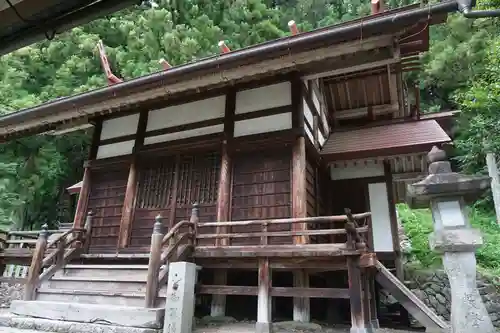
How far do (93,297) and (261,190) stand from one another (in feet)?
11.8

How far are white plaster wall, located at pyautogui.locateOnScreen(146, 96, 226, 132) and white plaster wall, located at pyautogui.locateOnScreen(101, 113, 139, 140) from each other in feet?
1.59

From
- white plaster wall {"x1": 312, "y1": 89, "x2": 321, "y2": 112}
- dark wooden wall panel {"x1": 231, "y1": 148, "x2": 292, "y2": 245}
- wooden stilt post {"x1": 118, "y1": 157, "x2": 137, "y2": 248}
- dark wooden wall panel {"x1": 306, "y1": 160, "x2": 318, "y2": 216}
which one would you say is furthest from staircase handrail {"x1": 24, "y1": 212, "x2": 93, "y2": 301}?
white plaster wall {"x1": 312, "y1": 89, "x2": 321, "y2": 112}

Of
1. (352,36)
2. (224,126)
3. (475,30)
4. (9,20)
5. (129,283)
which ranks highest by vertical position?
(475,30)

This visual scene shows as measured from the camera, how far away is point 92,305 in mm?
5508

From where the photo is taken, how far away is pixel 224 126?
7980 mm

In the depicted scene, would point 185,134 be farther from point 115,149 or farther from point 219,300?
point 219,300

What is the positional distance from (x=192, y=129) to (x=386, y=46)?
14.8ft

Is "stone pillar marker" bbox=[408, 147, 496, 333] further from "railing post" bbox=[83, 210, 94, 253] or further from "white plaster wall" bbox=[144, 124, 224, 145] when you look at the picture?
"railing post" bbox=[83, 210, 94, 253]

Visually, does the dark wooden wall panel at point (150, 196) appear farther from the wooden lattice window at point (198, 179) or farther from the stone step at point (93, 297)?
the stone step at point (93, 297)

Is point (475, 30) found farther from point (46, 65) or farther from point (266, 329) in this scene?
point (46, 65)

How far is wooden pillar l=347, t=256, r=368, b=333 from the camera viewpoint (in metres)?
5.10

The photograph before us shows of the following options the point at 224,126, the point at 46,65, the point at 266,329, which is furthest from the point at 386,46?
the point at 46,65

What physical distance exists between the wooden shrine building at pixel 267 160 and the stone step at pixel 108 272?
1.47 feet

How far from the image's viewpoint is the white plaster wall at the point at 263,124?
7.46 m
